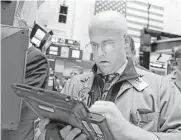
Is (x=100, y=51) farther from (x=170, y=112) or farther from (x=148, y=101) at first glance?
(x=170, y=112)

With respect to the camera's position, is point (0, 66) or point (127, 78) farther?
point (127, 78)

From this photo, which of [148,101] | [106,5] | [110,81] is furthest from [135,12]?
[148,101]

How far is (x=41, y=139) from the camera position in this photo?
1.24m

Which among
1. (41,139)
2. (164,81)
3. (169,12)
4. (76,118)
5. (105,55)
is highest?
A: (169,12)

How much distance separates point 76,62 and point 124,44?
12.5ft

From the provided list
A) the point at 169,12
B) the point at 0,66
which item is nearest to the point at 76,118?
the point at 0,66

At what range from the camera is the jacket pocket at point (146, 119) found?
124cm

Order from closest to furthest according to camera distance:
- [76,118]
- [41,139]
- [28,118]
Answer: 1. [76,118]
2. [41,139]
3. [28,118]

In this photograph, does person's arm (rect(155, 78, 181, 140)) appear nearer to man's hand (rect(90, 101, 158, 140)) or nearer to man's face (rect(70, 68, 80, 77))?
man's hand (rect(90, 101, 158, 140))

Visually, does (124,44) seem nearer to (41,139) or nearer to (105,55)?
(105,55)

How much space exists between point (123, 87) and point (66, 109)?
488 mm

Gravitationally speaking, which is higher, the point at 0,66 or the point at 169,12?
the point at 169,12

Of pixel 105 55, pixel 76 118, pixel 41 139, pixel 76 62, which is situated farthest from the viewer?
pixel 76 62

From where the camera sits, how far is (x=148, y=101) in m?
1.26
